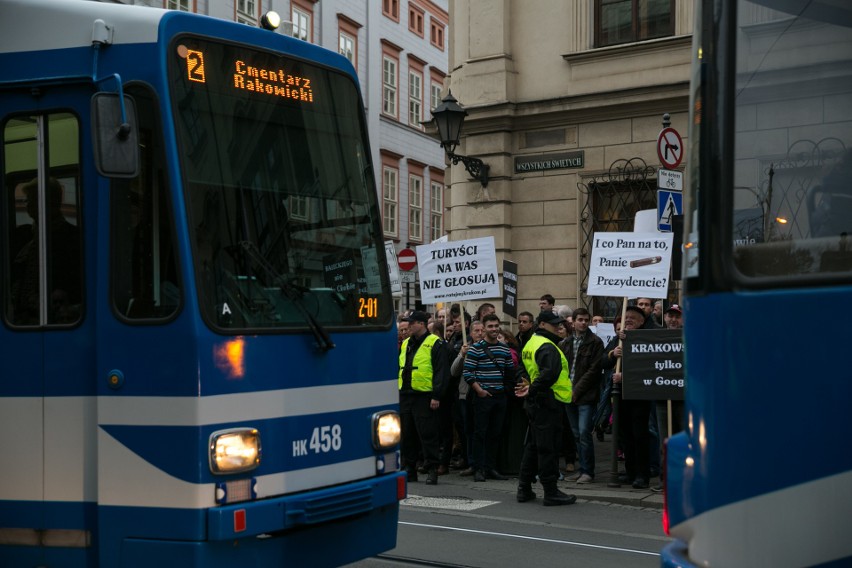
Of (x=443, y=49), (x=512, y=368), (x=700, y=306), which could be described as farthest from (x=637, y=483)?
(x=443, y=49)

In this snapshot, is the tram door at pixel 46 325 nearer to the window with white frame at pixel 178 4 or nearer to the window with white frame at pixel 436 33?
the window with white frame at pixel 178 4

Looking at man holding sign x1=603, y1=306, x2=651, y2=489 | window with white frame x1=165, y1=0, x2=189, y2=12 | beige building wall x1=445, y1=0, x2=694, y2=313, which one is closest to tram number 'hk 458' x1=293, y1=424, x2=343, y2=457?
man holding sign x1=603, y1=306, x2=651, y2=489

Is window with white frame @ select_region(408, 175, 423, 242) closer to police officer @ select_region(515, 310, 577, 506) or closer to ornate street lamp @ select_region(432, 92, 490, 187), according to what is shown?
ornate street lamp @ select_region(432, 92, 490, 187)

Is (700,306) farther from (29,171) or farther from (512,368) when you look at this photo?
(512,368)

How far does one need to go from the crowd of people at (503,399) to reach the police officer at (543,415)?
0.05m

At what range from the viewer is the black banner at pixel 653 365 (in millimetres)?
11922

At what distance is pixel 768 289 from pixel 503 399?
31.1 ft

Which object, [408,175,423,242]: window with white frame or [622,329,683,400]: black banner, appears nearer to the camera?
[622,329,683,400]: black banner

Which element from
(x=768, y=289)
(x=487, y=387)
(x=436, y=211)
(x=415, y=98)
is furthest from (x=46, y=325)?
(x=436, y=211)

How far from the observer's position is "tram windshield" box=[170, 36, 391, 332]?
228 inches

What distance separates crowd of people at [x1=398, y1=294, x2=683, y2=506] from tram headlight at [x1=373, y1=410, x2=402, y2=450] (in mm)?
4914

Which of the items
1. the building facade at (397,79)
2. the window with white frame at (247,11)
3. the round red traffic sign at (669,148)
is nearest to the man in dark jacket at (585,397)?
the round red traffic sign at (669,148)

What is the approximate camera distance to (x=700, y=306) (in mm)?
3920

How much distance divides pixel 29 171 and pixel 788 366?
4011 mm
